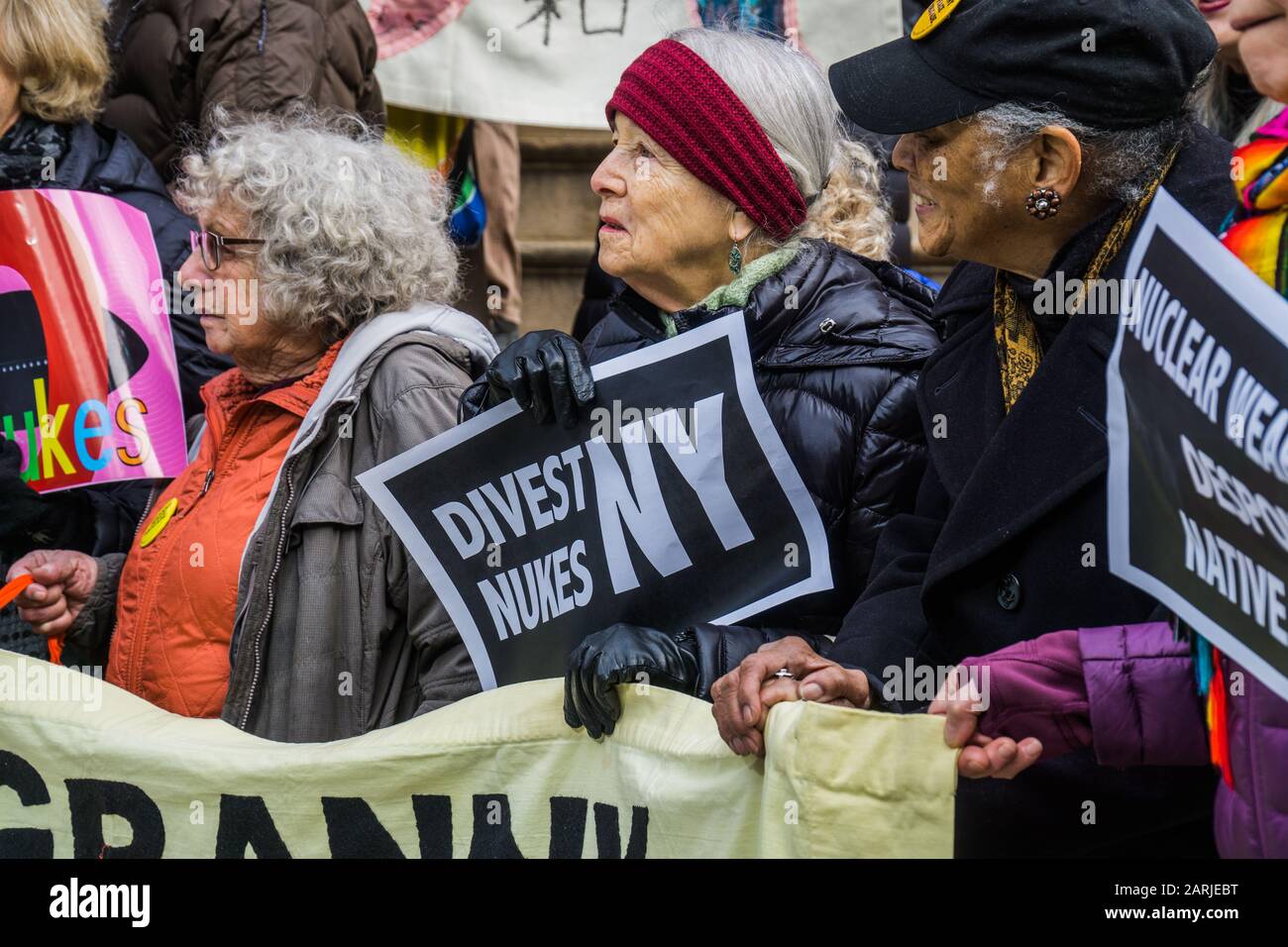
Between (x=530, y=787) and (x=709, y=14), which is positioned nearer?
(x=530, y=787)

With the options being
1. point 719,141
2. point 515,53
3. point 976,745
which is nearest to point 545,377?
point 719,141

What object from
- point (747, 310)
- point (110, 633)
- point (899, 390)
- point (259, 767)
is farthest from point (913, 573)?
point (110, 633)

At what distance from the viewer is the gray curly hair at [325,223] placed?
381 cm

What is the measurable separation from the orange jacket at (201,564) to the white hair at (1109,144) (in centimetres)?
172

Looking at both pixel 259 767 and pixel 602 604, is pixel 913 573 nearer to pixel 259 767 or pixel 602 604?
pixel 602 604

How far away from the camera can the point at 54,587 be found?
3887mm

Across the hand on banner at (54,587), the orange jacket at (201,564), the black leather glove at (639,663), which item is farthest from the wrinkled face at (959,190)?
the hand on banner at (54,587)

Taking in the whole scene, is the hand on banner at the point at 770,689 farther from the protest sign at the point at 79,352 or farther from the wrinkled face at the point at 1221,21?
the wrinkled face at the point at 1221,21

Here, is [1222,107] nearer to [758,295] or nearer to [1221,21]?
[1221,21]

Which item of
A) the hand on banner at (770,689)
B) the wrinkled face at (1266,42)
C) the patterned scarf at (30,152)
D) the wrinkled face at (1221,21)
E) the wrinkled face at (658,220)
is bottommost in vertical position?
the hand on banner at (770,689)

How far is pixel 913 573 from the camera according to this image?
2.88 m

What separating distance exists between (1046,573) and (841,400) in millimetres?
651

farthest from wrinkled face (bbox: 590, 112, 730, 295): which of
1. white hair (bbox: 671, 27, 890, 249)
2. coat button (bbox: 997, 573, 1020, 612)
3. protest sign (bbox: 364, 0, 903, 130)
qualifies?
protest sign (bbox: 364, 0, 903, 130)
